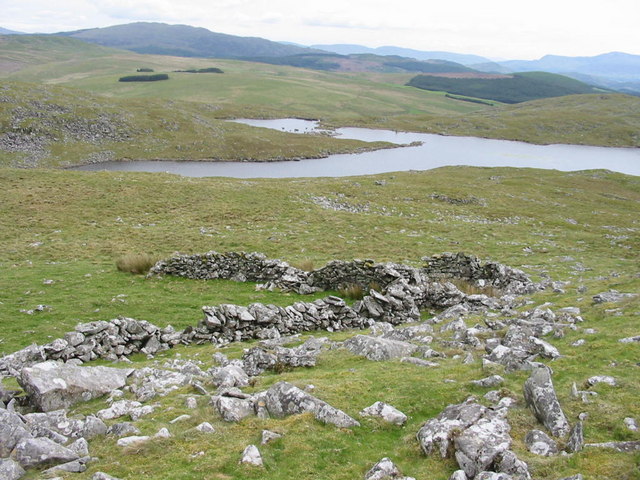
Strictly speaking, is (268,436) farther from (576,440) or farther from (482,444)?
(576,440)

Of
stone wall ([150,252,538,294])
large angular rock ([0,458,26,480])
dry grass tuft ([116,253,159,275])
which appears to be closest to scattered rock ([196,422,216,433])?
large angular rock ([0,458,26,480])

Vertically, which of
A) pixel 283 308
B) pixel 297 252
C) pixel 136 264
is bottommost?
pixel 297 252

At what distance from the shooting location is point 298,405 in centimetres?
1044

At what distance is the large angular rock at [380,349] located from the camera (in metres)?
14.2

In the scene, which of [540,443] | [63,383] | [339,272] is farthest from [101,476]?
[339,272]

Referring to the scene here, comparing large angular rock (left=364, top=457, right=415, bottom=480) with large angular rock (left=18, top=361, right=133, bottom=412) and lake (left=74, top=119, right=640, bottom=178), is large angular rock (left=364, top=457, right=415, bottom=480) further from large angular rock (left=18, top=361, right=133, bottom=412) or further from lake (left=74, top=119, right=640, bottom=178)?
lake (left=74, top=119, right=640, bottom=178)

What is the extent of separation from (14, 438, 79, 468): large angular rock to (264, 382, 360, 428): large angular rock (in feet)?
14.0

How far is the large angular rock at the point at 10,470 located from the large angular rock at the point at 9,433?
0.52 m

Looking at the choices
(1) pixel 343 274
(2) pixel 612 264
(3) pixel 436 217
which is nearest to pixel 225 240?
(1) pixel 343 274

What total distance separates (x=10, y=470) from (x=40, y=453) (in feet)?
1.72

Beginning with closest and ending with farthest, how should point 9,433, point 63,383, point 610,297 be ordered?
1. point 9,433
2. point 63,383
3. point 610,297

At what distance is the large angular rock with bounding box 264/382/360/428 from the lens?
9815mm

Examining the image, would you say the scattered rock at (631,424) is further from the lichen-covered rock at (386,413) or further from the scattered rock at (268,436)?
the scattered rock at (268,436)

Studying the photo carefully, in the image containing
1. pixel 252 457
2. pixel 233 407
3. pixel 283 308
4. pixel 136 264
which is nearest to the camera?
pixel 252 457
